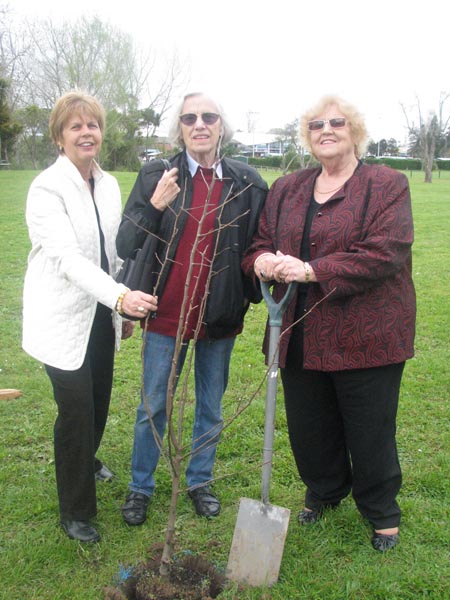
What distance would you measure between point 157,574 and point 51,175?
6.10ft

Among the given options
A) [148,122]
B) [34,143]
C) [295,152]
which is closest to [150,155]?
[295,152]

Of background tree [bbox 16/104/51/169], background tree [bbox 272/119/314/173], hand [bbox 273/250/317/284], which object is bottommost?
hand [bbox 273/250/317/284]

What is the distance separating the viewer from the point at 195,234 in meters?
2.86

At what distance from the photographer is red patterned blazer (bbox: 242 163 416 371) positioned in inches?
101

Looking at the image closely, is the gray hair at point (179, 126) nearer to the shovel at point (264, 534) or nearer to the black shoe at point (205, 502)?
the shovel at point (264, 534)

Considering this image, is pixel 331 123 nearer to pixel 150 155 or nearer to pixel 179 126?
pixel 179 126

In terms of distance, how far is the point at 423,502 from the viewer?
11.1 ft

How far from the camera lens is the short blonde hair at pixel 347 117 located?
2.68 metres

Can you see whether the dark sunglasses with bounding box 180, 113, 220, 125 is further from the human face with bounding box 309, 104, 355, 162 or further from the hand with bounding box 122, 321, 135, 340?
the hand with bounding box 122, 321, 135, 340

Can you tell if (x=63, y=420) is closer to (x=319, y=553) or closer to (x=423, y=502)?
(x=319, y=553)

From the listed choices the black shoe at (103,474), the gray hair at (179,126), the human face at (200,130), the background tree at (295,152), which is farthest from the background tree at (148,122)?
the human face at (200,130)

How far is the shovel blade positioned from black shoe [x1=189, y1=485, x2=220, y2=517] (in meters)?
0.53

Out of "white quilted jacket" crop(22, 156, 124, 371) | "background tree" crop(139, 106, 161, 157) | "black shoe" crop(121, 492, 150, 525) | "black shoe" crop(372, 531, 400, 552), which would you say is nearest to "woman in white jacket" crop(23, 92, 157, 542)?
"white quilted jacket" crop(22, 156, 124, 371)

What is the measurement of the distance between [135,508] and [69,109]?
2073 millimetres
